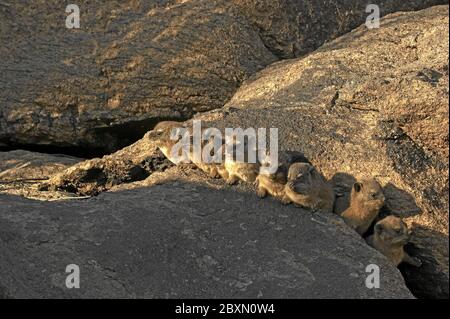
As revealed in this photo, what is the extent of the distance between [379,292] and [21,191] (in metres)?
3.61

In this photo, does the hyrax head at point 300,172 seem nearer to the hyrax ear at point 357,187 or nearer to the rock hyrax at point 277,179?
the rock hyrax at point 277,179

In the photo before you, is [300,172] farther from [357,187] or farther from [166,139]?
[166,139]

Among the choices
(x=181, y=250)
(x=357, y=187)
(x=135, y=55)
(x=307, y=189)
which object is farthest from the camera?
(x=135, y=55)

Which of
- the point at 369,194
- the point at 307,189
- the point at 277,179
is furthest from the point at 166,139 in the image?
the point at 369,194

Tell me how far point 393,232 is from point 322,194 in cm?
59

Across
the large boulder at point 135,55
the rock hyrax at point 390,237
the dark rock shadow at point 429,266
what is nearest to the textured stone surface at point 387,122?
the dark rock shadow at point 429,266

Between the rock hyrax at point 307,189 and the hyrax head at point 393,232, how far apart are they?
42 centimetres

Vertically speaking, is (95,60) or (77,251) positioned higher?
(95,60)

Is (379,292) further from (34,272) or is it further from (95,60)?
(95,60)

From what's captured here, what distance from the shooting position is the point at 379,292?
223 inches

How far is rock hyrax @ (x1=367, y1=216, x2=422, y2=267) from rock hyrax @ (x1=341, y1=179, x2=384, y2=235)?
0.13m

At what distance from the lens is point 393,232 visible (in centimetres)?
635

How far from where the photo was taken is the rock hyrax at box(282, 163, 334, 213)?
6.37 m
